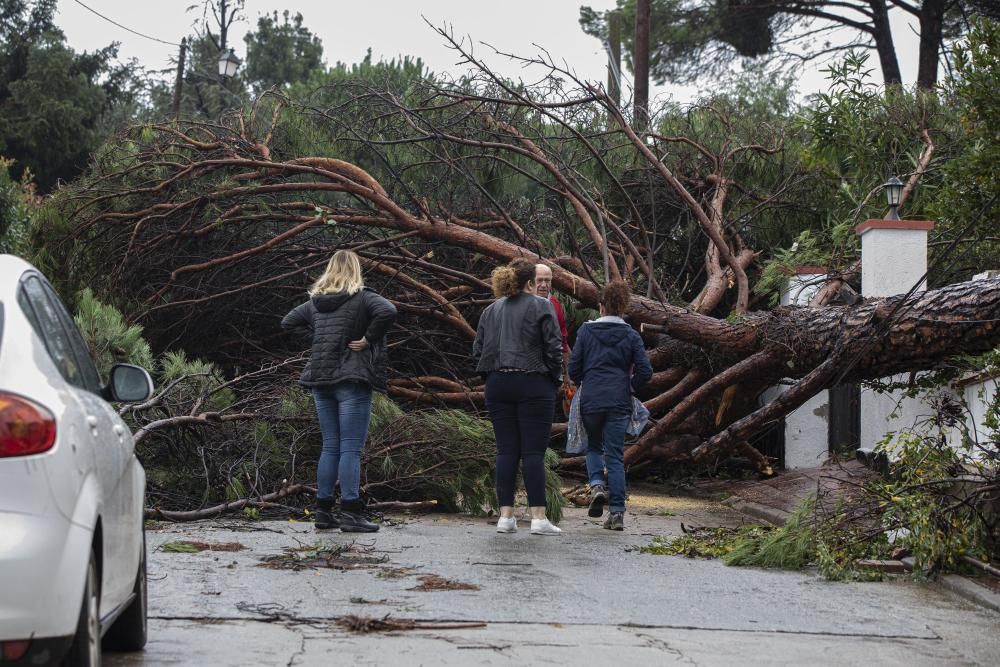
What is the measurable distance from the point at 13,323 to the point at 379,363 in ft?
17.6

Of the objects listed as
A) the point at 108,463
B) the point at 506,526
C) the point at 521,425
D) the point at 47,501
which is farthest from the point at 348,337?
the point at 47,501

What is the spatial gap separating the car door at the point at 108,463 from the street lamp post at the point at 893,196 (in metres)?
9.06

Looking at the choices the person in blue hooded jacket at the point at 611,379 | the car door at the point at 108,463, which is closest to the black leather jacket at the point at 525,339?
the person in blue hooded jacket at the point at 611,379

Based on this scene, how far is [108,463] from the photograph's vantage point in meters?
4.15

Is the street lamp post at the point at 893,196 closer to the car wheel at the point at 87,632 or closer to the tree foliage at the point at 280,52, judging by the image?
the car wheel at the point at 87,632

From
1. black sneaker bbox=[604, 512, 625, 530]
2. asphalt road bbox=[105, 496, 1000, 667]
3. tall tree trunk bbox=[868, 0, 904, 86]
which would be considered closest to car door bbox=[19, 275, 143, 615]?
asphalt road bbox=[105, 496, 1000, 667]

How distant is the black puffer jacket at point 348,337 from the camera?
8.83 meters

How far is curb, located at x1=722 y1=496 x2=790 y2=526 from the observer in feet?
35.4

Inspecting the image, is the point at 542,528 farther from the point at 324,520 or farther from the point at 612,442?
the point at 324,520

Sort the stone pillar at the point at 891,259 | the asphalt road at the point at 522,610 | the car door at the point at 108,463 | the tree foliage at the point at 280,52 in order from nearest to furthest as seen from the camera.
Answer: the car door at the point at 108,463 < the asphalt road at the point at 522,610 < the stone pillar at the point at 891,259 < the tree foliage at the point at 280,52

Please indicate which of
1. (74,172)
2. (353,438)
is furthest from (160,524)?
(74,172)

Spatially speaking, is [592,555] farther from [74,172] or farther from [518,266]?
[74,172]

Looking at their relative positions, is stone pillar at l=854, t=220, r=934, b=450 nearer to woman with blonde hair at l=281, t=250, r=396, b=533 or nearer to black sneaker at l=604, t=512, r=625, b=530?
black sneaker at l=604, t=512, r=625, b=530

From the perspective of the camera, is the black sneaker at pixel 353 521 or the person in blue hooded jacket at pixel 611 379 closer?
the black sneaker at pixel 353 521
